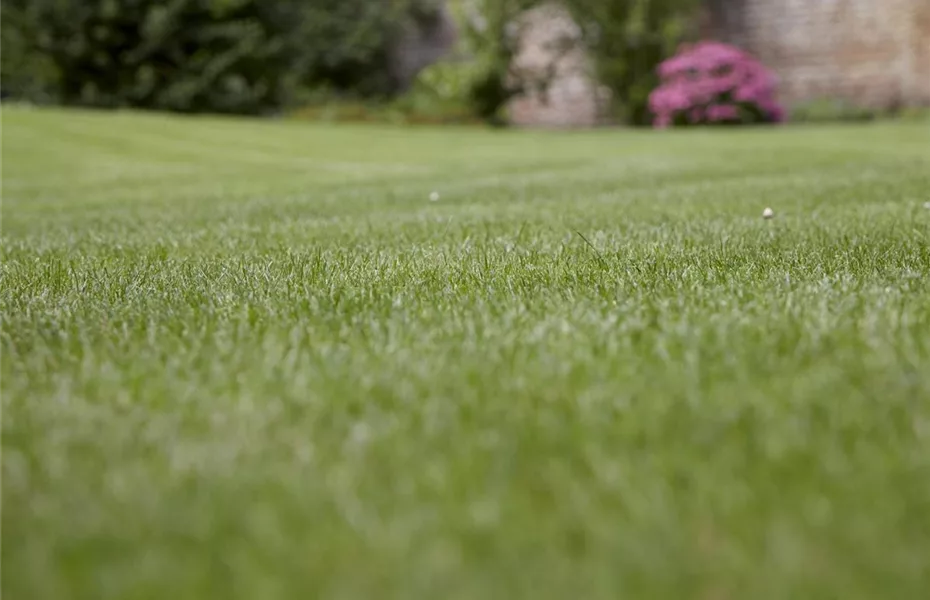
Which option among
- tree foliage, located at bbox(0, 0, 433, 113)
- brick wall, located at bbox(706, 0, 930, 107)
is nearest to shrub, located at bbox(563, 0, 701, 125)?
brick wall, located at bbox(706, 0, 930, 107)

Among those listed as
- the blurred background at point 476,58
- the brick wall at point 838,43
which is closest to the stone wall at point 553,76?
the blurred background at point 476,58

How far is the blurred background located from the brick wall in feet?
0.09

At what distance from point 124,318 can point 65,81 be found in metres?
21.6

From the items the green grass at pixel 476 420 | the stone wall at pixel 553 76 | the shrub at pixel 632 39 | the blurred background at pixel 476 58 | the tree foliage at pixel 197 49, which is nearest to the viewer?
the green grass at pixel 476 420

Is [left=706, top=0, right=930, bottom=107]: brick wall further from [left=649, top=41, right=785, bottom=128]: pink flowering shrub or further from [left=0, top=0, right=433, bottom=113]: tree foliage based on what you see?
[left=0, top=0, right=433, bottom=113]: tree foliage

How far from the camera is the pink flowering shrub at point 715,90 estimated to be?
1822cm

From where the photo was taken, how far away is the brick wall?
60.0ft

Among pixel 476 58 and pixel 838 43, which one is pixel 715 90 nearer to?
pixel 838 43

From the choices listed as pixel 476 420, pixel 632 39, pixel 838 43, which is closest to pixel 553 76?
pixel 632 39

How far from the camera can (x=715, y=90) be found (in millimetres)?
18234

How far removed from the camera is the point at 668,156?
10.6m

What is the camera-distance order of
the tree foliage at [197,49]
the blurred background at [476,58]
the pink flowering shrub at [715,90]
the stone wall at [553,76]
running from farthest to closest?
the stone wall at [553,76] < the tree foliage at [197,49] < the blurred background at [476,58] < the pink flowering shrub at [715,90]

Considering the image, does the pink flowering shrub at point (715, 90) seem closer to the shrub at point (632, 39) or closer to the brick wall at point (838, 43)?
the brick wall at point (838, 43)

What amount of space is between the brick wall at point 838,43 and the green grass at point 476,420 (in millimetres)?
16941
